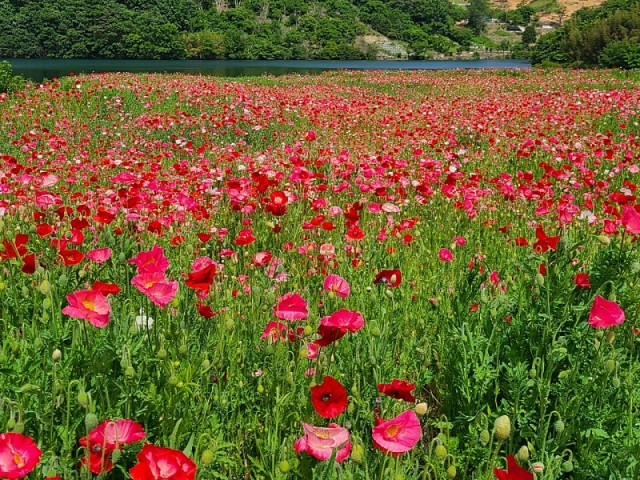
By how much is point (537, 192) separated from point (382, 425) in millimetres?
3742

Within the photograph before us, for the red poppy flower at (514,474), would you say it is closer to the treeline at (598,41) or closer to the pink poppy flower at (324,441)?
the pink poppy flower at (324,441)

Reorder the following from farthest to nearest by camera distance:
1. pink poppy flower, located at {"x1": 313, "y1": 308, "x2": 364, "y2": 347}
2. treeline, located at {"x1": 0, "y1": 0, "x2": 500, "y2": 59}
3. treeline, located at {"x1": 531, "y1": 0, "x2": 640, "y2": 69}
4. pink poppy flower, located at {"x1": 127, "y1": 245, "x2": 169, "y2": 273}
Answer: treeline, located at {"x1": 0, "y1": 0, "x2": 500, "y2": 59}
treeline, located at {"x1": 531, "y1": 0, "x2": 640, "y2": 69}
pink poppy flower, located at {"x1": 127, "y1": 245, "x2": 169, "y2": 273}
pink poppy flower, located at {"x1": 313, "y1": 308, "x2": 364, "y2": 347}

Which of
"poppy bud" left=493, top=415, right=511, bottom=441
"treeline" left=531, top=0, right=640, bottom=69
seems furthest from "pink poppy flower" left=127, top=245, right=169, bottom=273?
"treeline" left=531, top=0, right=640, bottom=69

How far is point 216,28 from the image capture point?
140500mm

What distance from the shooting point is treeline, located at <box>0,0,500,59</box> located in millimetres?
115062

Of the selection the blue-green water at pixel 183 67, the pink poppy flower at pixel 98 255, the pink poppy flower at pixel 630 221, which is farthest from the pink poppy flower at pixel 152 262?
the blue-green water at pixel 183 67

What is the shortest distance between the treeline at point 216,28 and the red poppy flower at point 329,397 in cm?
12299

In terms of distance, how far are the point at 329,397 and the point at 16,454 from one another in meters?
0.73

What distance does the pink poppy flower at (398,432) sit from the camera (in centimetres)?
136

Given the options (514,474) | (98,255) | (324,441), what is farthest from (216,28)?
(514,474)

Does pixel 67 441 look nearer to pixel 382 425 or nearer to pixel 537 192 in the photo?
pixel 382 425

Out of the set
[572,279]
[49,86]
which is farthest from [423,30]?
[572,279]

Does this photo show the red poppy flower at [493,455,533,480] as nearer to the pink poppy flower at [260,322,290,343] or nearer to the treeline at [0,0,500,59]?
the pink poppy flower at [260,322,290,343]

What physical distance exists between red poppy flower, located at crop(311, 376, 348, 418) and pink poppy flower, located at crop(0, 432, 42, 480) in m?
0.65
